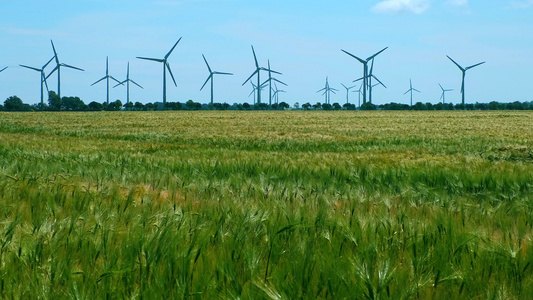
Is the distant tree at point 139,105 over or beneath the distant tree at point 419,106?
over

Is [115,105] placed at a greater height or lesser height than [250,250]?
greater

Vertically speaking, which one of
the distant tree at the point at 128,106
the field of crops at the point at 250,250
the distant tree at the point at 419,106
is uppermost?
the distant tree at the point at 128,106

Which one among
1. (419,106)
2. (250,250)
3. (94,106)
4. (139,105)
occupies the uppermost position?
(139,105)

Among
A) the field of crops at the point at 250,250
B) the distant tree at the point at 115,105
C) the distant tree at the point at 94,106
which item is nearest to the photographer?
the field of crops at the point at 250,250

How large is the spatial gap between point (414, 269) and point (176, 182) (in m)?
4.14

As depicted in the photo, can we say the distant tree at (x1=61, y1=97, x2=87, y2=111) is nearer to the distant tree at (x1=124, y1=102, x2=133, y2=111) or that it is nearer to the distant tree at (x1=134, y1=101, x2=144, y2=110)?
the distant tree at (x1=124, y1=102, x2=133, y2=111)

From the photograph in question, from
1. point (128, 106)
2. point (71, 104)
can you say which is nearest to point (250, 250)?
point (128, 106)

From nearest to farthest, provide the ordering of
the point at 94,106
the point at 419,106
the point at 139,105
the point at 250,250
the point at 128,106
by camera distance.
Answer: the point at 250,250
the point at 94,106
the point at 128,106
the point at 139,105
the point at 419,106

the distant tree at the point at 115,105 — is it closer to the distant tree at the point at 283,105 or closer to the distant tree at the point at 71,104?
the distant tree at the point at 71,104

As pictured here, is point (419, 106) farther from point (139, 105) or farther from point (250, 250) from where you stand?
point (250, 250)

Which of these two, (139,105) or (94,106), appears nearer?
(94,106)

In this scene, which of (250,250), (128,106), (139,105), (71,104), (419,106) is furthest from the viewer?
(71,104)

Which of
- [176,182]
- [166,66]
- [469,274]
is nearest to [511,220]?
[469,274]

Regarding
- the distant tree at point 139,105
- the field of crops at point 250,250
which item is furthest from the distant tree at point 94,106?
the field of crops at point 250,250
